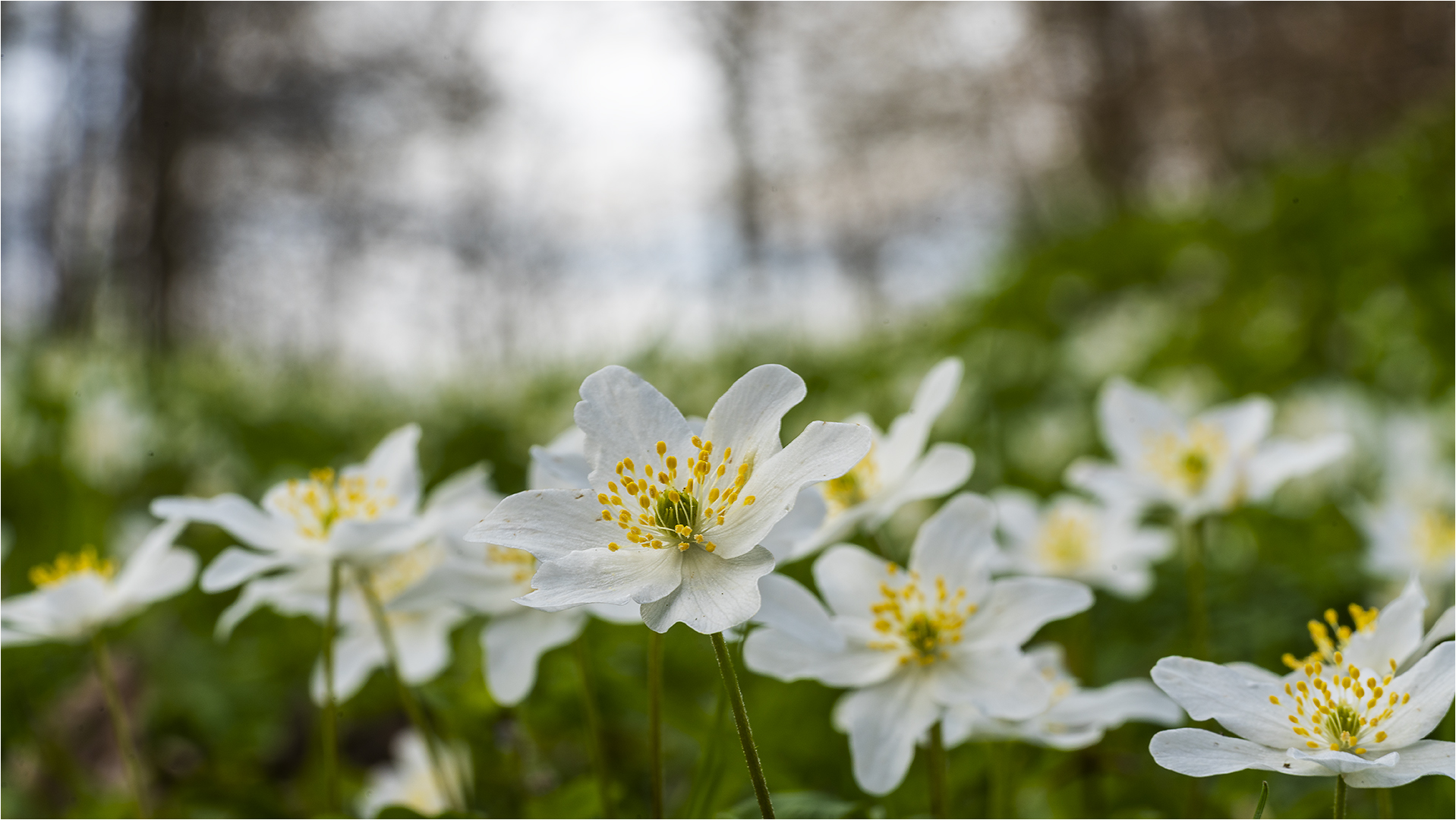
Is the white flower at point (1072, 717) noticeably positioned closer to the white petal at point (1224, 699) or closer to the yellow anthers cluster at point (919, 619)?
the yellow anthers cluster at point (919, 619)

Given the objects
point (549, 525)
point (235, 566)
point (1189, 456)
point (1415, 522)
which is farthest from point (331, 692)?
point (1415, 522)

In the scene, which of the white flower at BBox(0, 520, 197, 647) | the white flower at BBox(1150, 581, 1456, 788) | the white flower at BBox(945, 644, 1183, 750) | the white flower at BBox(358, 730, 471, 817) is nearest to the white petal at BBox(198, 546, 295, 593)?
the white flower at BBox(0, 520, 197, 647)

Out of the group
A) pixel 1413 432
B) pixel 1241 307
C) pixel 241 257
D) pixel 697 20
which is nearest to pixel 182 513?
pixel 1413 432

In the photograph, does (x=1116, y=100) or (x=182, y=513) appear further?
(x=1116, y=100)

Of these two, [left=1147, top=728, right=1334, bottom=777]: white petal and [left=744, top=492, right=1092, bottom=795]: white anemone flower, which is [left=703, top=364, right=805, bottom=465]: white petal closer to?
[left=744, top=492, right=1092, bottom=795]: white anemone flower

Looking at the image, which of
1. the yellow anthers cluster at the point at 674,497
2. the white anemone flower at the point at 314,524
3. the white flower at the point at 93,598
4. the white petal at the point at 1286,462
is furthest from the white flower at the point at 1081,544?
the white flower at the point at 93,598

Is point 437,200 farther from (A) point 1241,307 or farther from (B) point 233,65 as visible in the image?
(A) point 1241,307
